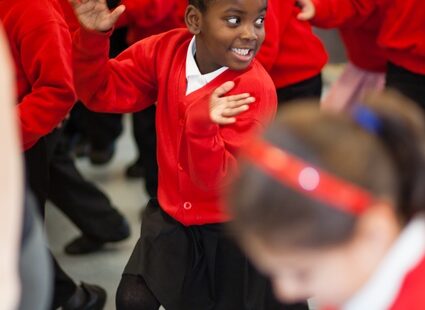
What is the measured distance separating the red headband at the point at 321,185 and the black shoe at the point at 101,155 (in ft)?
8.54

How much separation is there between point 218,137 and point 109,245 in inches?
50.4

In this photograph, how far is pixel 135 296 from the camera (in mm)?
1903

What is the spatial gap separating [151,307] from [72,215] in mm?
904

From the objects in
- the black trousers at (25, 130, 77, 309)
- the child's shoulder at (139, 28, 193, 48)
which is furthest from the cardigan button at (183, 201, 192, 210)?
the black trousers at (25, 130, 77, 309)

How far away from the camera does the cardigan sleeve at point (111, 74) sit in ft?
6.16

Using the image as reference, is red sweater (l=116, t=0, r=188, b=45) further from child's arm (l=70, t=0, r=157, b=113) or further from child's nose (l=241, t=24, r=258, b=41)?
child's nose (l=241, t=24, r=258, b=41)

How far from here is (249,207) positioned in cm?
105

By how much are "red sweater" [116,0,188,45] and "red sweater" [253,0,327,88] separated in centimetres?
28

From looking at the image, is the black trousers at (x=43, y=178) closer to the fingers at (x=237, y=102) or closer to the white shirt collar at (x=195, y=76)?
the white shirt collar at (x=195, y=76)

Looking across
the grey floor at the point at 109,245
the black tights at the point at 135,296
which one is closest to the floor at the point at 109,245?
the grey floor at the point at 109,245

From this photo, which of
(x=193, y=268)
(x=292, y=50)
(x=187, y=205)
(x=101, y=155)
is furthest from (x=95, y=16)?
(x=101, y=155)

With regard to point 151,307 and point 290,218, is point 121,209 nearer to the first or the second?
point 151,307

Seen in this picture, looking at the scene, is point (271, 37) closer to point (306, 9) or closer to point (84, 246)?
point (306, 9)

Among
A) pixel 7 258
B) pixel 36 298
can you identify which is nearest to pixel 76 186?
pixel 36 298
